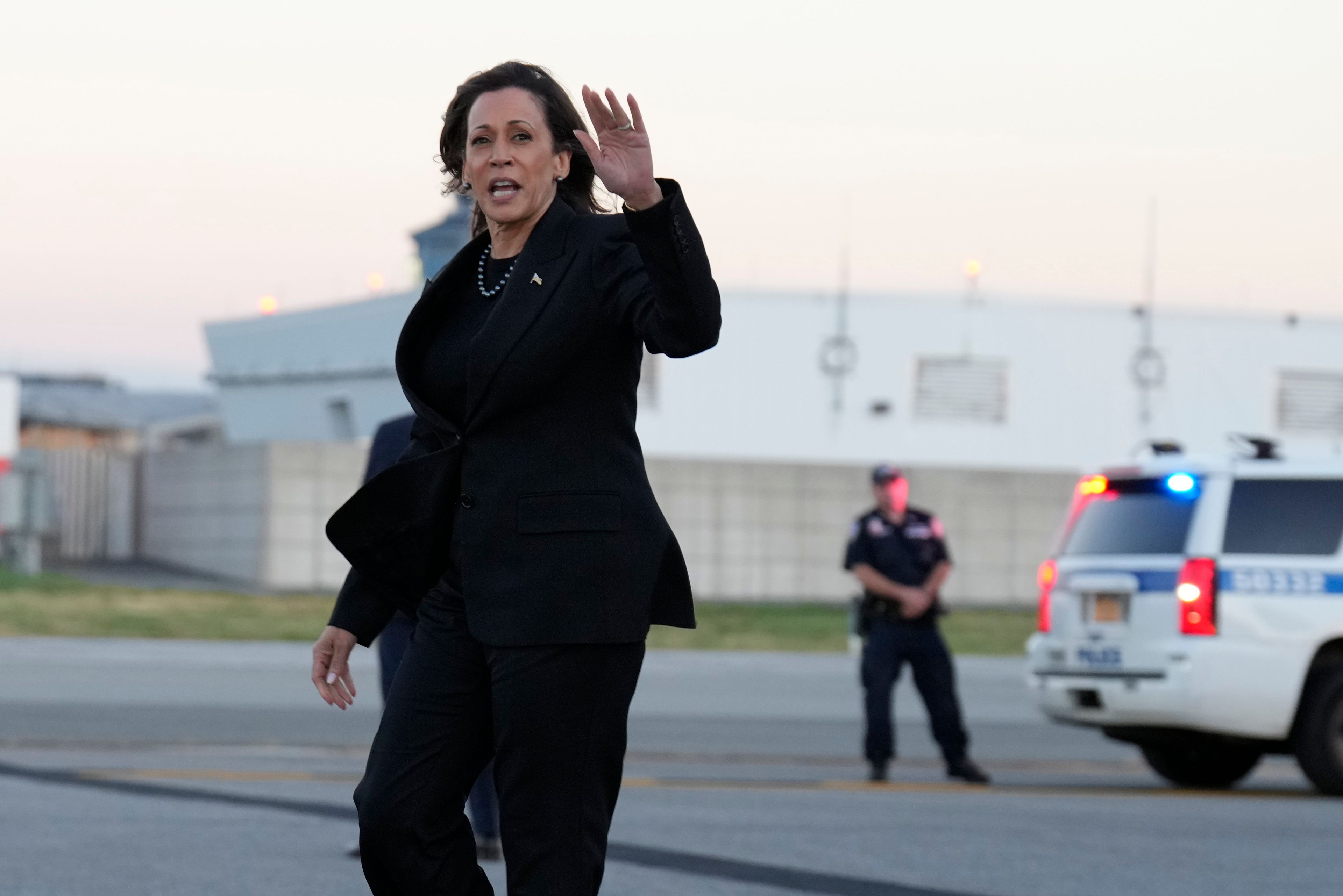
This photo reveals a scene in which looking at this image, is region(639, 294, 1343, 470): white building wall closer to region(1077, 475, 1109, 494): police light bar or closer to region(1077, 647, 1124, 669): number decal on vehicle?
region(1077, 475, 1109, 494): police light bar

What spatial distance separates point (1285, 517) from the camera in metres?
11.8

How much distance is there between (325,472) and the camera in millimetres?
32156

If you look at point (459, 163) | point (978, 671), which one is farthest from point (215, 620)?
point (459, 163)

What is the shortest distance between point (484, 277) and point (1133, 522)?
337 inches

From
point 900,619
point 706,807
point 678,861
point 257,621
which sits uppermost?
point 900,619

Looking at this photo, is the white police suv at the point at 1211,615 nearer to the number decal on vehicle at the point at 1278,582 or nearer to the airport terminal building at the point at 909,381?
the number decal on vehicle at the point at 1278,582

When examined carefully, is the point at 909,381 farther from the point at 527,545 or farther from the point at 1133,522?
the point at 527,545

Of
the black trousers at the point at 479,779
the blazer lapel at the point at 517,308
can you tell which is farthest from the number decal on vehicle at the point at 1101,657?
the blazer lapel at the point at 517,308

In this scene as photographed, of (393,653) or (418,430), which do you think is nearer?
(418,430)

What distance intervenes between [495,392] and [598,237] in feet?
1.09

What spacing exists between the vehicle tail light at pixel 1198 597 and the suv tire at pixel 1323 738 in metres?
0.65

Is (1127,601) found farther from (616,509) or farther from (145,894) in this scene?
(616,509)

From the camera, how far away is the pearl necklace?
13.2 feet

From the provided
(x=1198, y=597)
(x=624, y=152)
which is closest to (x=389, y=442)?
(x=624, y=152)
